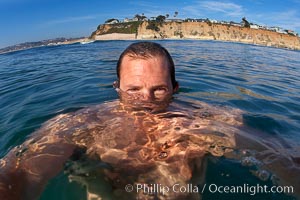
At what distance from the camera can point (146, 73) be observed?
3730mm

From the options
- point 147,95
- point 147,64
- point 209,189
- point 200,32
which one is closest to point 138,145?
point 209,189

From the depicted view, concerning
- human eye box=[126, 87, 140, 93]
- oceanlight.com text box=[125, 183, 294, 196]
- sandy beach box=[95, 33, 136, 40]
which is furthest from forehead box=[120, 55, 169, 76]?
sandy beach box=[95, 33, 136, 40]

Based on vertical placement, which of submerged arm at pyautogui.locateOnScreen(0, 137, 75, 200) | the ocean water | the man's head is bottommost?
the ocean water

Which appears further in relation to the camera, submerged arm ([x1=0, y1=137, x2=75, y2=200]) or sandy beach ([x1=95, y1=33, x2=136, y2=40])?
sandy beach ([x1=95, y1=33, x2=136, y2=40])

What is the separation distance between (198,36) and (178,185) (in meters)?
88.5

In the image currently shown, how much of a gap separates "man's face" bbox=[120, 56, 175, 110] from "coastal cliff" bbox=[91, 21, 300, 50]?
8256 centimetres

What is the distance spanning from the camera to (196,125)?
3.46 meters

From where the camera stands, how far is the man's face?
12.3ft

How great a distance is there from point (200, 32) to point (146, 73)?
88844 millimetres

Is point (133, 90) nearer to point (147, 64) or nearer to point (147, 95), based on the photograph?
point (147, 95)

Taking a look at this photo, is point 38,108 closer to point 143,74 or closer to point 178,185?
point 143,74

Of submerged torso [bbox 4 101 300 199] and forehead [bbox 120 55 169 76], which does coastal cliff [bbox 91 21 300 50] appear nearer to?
forehead [bbox 120 55 169 76]

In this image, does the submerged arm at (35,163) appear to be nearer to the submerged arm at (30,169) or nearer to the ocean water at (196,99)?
the submerged arm at (30,169)

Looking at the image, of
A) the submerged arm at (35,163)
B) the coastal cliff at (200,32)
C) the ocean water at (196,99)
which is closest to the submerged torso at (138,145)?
the submerged arm at (35,163)
